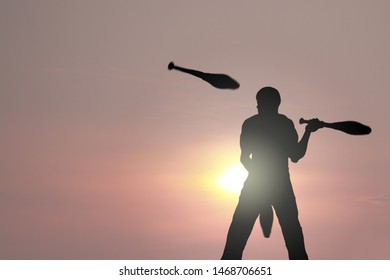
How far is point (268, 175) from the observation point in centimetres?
1177

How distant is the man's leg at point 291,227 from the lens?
1158 cm

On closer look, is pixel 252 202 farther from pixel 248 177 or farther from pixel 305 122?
pixel 305 122

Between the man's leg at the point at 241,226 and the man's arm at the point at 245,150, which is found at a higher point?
the man's arm at the point at 245,150

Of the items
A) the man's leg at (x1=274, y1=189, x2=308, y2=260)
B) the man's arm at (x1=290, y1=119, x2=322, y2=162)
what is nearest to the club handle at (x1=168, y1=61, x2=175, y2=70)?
the man's arm at (x1=290, y1=119, x2=322, y2=162)

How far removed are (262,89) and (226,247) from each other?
9.25 feet

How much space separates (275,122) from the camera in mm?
11984

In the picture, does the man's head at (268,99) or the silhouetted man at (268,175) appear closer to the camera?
the silhouetted man at (268,175)

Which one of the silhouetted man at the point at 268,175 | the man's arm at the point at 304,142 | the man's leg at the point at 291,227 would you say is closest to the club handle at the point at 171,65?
the silhouetted man at the point at 268,175

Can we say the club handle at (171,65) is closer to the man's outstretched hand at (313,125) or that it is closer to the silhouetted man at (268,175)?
the silhouetted man at (268,175)

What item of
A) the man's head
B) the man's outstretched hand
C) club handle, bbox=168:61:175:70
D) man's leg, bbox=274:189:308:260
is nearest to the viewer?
man's leg, bbox=274:189:308:260

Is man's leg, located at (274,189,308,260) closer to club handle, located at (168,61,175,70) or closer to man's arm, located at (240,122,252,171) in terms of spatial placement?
man's arm, located at (240,122,252,171)

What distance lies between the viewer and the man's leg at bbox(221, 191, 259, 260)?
Result: 11648mm

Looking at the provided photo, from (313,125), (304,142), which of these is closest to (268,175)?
(304,142)
